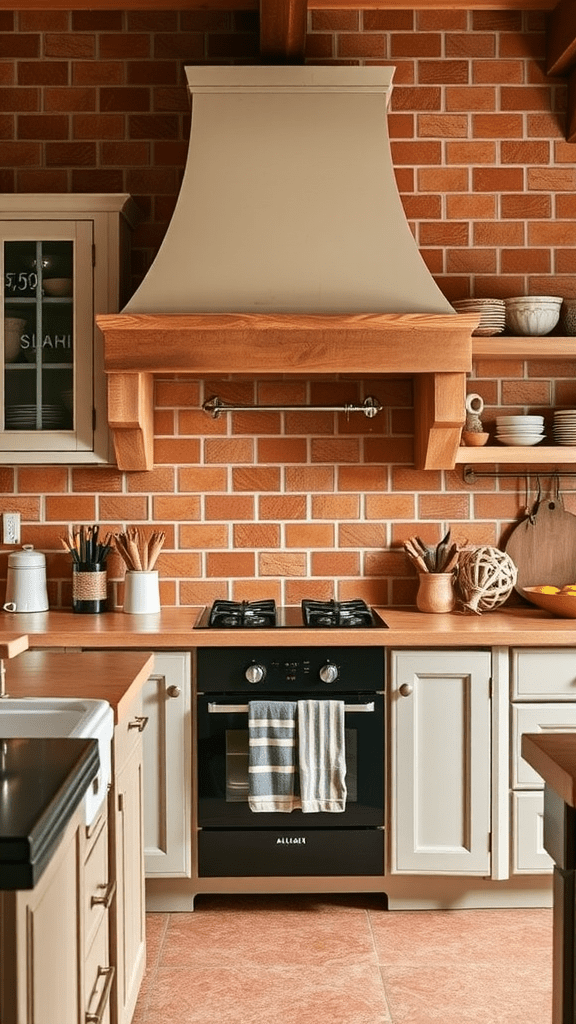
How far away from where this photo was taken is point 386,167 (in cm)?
326

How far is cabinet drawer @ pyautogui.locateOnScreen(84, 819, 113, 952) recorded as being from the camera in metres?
1.79

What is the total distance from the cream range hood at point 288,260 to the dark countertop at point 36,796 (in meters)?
1.79

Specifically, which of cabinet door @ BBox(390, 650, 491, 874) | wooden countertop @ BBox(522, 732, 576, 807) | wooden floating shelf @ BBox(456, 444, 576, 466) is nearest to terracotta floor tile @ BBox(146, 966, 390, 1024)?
cabinet door @ BBox(390, 650, 491, 874)

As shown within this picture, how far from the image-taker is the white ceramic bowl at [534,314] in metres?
3.44

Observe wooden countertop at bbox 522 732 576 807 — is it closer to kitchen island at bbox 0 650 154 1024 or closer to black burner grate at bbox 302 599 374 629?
kitchen island at bbox 0 650 154 1024

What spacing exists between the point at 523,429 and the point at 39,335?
1637 millimetres

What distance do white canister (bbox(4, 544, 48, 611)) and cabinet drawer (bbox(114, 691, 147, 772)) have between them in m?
1.13

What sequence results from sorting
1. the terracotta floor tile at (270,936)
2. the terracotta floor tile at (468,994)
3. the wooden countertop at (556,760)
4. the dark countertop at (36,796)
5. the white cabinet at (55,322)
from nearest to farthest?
the dark countertop at (36,796) < the wooden countertop at (556,760) < the terracotta floor tile at (468,994) < the terracotta floor tile at (270,936) < the white cabinet at (55,322)

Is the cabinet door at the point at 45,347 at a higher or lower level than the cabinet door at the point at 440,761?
higher

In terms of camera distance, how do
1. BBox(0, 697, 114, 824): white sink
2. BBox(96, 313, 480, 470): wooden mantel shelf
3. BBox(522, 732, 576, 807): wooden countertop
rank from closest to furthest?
BBox(522, 732, 576, 807): wooden countertop
BBox(0, 697, 114, 824): white sink
BBox(96, 313, 480, 470): wooden mantel shelf

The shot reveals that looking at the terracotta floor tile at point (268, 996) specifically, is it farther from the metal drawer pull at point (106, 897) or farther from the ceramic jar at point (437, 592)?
the ceramic jar at point (437, 592)

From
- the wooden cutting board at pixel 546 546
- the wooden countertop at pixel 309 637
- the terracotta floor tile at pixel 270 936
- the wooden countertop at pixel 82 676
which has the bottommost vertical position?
the terracotta floor tile at pixel 270 936

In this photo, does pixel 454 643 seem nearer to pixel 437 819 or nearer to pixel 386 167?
pixel 437 819

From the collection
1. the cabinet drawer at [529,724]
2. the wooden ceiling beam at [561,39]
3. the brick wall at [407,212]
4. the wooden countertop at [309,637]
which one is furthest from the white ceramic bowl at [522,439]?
the wooden ceiling beam at [561,39]
